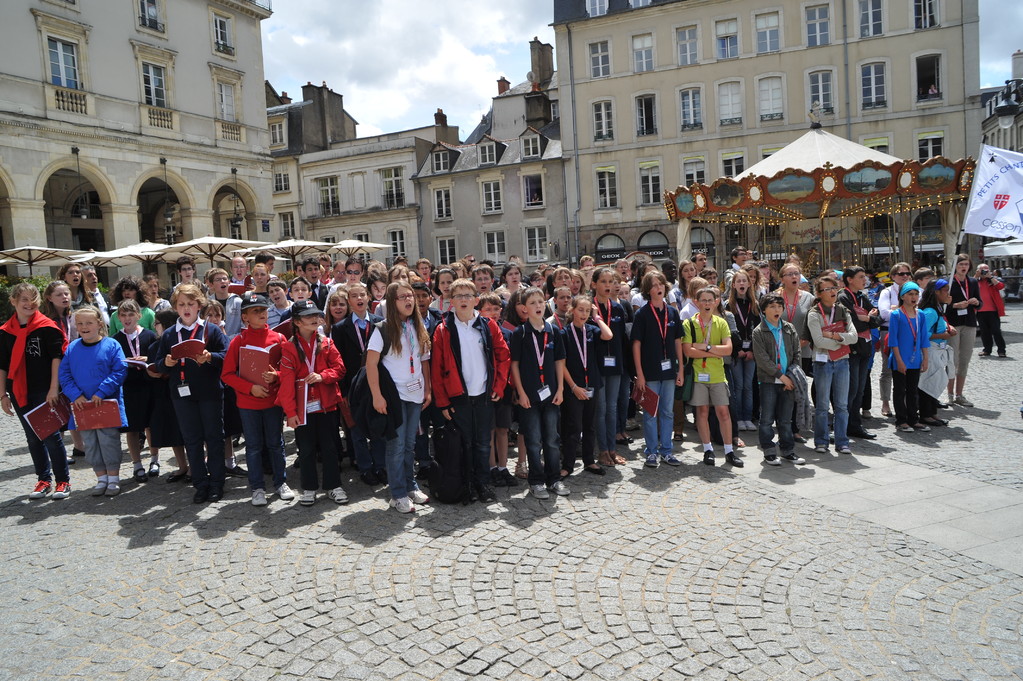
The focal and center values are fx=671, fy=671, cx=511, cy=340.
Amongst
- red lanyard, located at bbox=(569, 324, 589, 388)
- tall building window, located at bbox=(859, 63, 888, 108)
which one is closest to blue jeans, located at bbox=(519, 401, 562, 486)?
red lanyard, located at bbox=(569, 324, 589, 388)

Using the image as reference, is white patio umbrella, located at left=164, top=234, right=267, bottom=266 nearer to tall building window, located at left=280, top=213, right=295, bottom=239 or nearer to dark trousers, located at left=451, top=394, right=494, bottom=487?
dark trousers, located at left=451, top=394, right=494, bottom=487

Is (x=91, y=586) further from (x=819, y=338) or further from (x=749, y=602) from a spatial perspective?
(x=819, y=338)

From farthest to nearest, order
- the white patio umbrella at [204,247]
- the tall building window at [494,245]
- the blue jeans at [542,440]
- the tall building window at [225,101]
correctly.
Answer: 1. the tall building window at [494,245]
2. the tall building window at [225,101]
3. the white patio umbrella at [204,247]
4. the blue jeans at [542,440]

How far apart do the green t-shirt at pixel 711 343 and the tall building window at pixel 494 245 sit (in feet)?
101

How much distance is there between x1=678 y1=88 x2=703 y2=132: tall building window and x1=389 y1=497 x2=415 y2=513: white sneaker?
3158 centimetres

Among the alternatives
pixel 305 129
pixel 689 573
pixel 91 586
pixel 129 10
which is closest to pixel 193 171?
pixel 129 10

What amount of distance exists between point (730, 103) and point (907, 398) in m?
28.4

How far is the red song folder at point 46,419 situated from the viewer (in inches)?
250

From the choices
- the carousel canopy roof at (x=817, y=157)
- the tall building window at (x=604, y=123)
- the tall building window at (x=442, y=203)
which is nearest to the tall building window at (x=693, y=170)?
the tall building window at (x=604, y=123)

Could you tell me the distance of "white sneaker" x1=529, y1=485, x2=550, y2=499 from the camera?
6034 mm

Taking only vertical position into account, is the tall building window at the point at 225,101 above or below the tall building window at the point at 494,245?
above

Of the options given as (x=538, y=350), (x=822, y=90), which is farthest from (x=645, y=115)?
(x=538, y=350)

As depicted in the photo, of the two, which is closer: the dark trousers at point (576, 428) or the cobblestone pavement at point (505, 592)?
the cobblestone pavement at point (505, 592)

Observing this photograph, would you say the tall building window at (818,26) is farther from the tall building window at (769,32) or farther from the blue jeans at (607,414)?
the blue jeans at (607,414)
